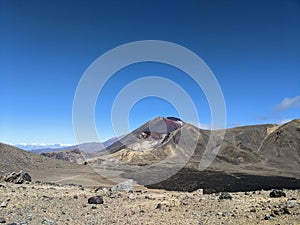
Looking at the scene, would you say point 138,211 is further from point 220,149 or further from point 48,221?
point 220,149

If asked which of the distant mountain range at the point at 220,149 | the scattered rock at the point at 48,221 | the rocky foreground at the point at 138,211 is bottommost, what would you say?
the scattered rock at the point at 48,221

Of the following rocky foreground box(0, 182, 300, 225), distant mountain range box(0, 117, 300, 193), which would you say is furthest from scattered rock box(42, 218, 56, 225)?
distant mountain range box(0, 117, 300, 193)

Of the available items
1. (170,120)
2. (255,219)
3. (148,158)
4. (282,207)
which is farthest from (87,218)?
(170,120)

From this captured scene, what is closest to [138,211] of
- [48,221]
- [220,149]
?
[48,221]

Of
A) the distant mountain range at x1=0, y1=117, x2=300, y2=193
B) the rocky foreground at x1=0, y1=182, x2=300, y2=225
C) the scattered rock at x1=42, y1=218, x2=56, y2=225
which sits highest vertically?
the distant mountain range at x1=0, y1=117, x2=300, y2=193

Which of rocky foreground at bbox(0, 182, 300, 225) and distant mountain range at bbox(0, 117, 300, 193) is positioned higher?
distant mountain range at bbox(0, 117, 300, 193)

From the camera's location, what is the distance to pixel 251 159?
108 meters

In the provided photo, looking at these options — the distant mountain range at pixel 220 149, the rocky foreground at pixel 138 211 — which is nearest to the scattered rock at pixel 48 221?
the rocky foreground at pixel 138 211

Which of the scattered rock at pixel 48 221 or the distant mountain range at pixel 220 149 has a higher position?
the distant mountain range at pixel 220 149

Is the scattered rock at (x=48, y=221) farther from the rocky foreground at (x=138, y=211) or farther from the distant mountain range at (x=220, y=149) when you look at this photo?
the distant mountain range at (x=220, y=149)

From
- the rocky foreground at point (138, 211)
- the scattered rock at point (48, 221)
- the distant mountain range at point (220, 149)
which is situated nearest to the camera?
the scattered rock at point (48, 221)

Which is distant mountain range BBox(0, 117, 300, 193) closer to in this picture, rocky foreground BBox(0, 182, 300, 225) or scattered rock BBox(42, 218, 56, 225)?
rocky foreground BBox(0, 182, 300, 225)

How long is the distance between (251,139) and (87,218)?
125591 millimetres

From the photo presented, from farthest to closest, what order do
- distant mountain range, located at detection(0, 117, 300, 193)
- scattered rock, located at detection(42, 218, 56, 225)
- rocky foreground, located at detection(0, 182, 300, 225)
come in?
distant mountain range, located at detection(0, 117, 300, 193)
rocky foreground, located at detection(0, 182, 300, 225)
scattered rock, located at detection(42, 218, 56, 225)
